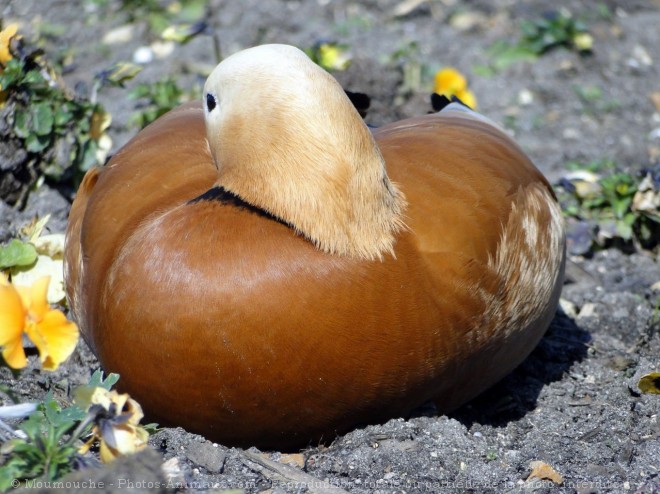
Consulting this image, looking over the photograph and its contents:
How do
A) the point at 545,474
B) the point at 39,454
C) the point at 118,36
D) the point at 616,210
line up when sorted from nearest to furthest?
the point at 39,454 < the point at 545,474 < the point at 616,210 < the point at 118,36

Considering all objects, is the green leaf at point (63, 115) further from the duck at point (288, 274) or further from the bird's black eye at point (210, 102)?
the bird's black eye at point (210, 102)

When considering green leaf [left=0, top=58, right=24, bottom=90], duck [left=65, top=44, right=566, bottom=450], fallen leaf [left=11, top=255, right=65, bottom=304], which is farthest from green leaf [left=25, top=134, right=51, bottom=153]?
duck [left=65, top=44, right=566, bottom=450]

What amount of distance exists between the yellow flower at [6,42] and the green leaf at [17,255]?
0.82 meters

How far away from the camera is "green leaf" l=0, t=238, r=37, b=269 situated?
122 inches

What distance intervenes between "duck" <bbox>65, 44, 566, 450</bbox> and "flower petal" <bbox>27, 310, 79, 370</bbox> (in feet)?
0.89

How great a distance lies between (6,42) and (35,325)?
5.65 ft

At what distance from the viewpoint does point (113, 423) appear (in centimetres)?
215

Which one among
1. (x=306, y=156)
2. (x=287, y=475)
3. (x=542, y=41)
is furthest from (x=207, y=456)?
(x=542, y=41)

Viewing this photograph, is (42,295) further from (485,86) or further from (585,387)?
(485,86)

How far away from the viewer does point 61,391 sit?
3045mm

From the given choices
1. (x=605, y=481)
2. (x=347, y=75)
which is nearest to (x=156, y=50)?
(x=347, y=75)

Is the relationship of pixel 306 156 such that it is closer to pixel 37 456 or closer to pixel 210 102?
pixel 210 102

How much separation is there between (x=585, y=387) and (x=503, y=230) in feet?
2.76

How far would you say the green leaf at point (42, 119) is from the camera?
371 cm
